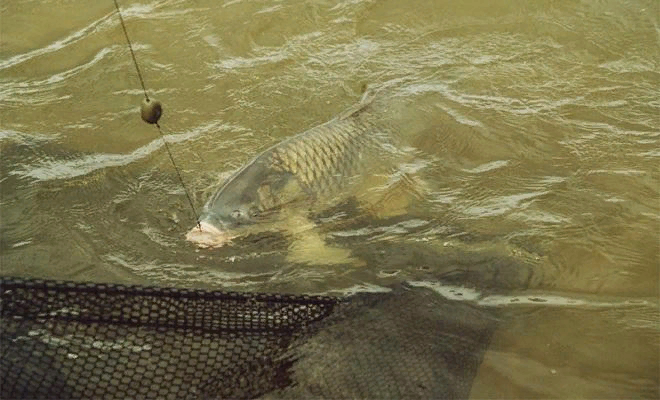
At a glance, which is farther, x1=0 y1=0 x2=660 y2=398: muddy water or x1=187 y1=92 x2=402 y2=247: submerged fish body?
→ x1=187 y1=92 x2=402 y2=247: submerged fish body

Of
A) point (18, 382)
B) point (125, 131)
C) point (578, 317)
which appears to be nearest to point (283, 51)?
point (125, 131)

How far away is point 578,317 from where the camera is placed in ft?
11.3

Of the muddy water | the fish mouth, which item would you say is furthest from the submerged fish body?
the muddy water

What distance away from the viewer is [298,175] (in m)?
4.27

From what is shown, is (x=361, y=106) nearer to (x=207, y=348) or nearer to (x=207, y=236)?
(x=207, y=236)

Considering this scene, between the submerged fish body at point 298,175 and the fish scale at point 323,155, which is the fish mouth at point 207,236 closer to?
the submerged fish body at point 298,175

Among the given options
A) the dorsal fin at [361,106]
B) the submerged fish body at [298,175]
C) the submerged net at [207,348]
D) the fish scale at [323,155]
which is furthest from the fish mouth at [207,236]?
the dorsal fin at [361,106]

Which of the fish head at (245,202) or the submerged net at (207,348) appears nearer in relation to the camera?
the submerged net at (207,348)

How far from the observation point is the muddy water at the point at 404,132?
3602mm

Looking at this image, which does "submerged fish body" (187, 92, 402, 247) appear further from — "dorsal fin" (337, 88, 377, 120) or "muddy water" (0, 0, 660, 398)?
"muddy water" (0, 0, 660, 398)

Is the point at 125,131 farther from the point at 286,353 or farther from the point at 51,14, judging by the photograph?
the point at 286,353

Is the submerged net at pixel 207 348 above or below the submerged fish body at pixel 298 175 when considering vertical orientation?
above

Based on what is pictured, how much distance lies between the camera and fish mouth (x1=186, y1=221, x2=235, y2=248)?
3904 millimetres

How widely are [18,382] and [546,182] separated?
3.23 meters
